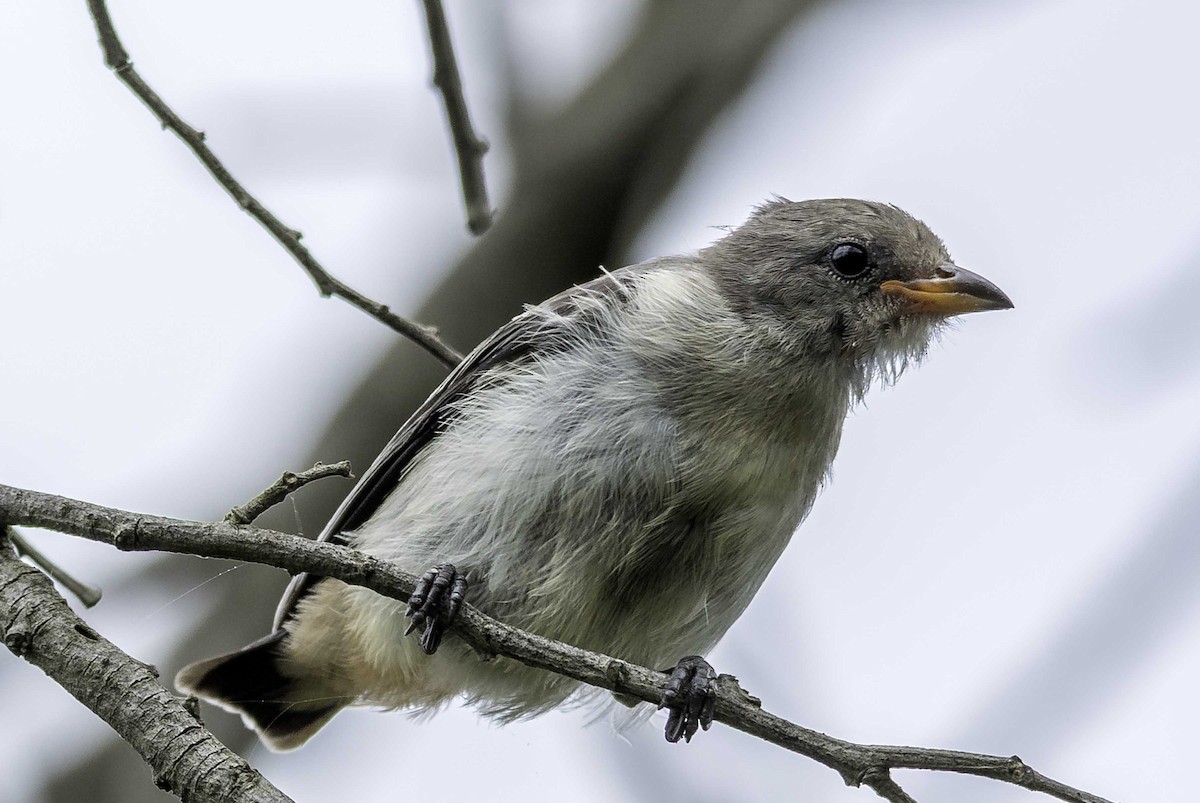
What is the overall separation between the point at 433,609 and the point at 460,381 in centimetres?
108

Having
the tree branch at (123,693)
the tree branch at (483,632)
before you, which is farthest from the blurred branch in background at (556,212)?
the tree branch at (483,632)

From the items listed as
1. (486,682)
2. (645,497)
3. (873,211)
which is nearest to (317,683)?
(486,682)

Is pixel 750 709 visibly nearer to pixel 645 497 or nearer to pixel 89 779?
pixel 645 497

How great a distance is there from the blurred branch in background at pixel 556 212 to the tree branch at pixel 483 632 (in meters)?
2.05

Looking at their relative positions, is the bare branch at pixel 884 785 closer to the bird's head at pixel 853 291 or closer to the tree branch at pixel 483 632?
the tree branch at pixel 483 632

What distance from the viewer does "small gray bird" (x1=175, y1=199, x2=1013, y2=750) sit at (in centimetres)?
384

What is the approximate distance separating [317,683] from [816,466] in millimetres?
2028

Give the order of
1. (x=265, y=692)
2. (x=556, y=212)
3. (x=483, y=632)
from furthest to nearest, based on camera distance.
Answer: (x=556, y=212)
(x=265, y=692)
(x=483, y=632)

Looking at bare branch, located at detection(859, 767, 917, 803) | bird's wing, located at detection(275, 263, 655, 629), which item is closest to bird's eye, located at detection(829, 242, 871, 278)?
bird's wing, located at detection(275, 263, 655, 629)

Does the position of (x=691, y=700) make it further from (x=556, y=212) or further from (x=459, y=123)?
(x=556, y=212)

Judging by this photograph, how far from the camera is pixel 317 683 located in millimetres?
4684

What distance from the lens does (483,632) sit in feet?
9.99

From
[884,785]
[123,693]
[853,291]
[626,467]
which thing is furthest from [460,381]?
[884,785]

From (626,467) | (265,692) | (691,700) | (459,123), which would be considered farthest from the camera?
(265,692)
